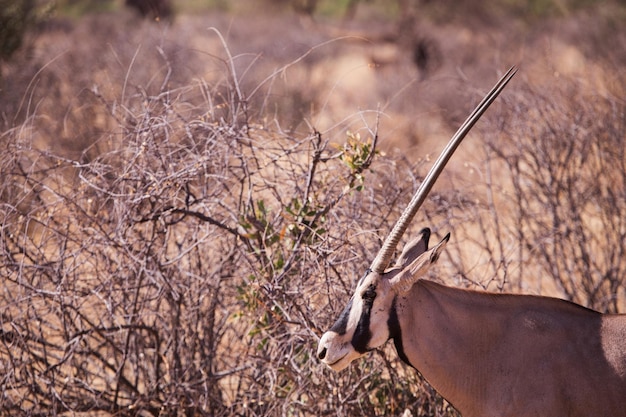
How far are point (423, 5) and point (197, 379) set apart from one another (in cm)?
2062

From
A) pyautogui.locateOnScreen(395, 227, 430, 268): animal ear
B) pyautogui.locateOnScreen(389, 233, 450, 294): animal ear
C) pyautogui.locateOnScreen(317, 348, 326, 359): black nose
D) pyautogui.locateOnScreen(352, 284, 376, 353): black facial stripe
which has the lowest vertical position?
pyautogui.locateOnScreen(317, 348, 326, 359): black nose

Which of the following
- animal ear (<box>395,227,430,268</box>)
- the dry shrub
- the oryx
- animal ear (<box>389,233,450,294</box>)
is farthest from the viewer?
the dry shrub

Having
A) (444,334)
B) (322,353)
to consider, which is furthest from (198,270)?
(444,334)

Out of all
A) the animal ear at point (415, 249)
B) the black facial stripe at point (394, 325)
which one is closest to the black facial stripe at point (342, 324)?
the black facial stripe at point (394, 325)

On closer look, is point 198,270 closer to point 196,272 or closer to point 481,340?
point 196,272

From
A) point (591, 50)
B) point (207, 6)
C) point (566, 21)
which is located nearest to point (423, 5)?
point (566, 21)

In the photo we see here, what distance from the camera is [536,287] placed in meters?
6.92

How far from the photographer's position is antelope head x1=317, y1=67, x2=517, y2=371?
11.4ft

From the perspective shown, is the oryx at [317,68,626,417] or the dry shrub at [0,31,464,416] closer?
the oryx at [317,68,626,417]

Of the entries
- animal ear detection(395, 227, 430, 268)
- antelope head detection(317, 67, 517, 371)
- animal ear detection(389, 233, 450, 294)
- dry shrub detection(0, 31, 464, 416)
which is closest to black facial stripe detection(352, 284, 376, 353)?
antelope head detection(317, 67, 517, 371)

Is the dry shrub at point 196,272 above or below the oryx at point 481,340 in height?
above

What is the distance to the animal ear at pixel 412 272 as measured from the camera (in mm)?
3438

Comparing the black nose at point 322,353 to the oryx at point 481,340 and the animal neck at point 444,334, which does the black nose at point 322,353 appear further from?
the animal neck at point 444,334

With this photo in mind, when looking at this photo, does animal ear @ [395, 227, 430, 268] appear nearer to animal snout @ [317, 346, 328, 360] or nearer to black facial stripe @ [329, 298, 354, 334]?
black facial stripe @ [329, 298, 354, 334]
